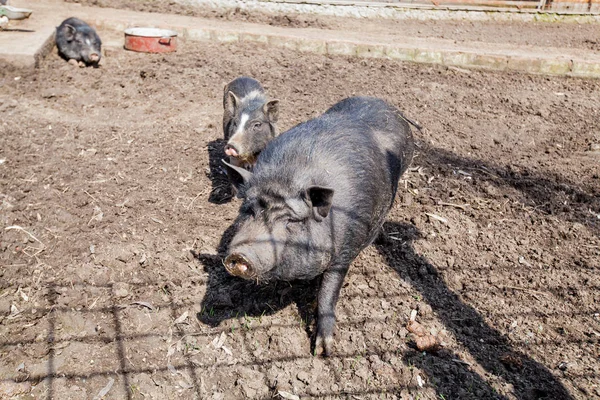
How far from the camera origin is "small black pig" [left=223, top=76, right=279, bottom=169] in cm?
519

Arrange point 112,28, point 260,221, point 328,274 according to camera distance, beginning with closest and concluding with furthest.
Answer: point 260,221, point 328,274, point 112,28

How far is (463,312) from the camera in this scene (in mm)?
4008

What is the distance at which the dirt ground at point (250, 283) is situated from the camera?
3404 mm

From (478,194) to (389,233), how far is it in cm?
123

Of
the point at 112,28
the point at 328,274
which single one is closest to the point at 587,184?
the point at 328,274

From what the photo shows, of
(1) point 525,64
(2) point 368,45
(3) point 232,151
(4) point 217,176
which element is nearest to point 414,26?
(2) point 368,45

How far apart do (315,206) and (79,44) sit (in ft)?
20.6

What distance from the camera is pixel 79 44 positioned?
805 cm

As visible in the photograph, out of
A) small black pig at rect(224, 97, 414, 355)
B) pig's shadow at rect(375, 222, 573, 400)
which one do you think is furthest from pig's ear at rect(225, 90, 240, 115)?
pig's shadow at rect(375, 222, 573, 400)

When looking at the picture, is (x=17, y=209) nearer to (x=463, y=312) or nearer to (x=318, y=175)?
(x=318, y=175)

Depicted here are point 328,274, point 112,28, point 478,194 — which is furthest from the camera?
point 112,28

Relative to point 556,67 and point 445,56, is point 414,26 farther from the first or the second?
point 556,67

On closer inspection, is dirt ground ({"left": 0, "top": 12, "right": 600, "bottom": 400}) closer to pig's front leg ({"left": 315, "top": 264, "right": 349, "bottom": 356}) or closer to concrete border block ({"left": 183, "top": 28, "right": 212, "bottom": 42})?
pig's front leg ({"left": 315, "top": 264, "right": 349, "bottom": 356})

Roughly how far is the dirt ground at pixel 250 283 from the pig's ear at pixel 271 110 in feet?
2.64
